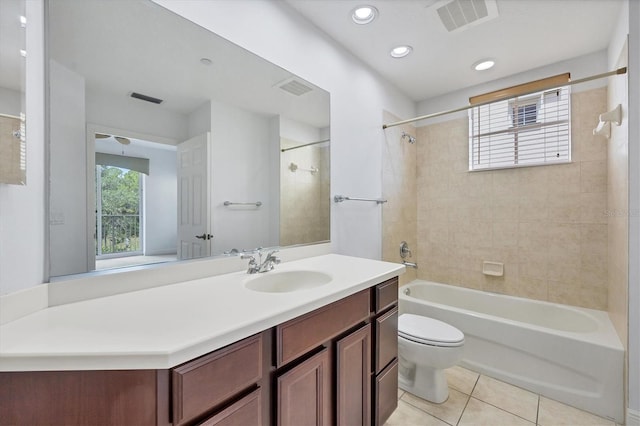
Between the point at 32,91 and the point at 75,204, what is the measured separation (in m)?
0.36

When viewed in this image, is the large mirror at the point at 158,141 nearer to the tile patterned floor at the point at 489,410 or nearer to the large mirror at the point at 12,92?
the large mirror at the point at 12,92

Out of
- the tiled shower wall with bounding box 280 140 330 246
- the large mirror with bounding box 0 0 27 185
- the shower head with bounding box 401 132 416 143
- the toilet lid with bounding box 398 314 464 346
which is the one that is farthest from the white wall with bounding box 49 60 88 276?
the shower head with bounding box 401 132 416 143

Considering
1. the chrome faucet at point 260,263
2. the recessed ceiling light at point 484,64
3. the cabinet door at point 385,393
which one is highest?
the recessed ceiling light at point 484,64

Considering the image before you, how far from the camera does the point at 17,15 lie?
0.75m

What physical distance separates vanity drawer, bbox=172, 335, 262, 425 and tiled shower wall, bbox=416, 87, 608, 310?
1.83 meters

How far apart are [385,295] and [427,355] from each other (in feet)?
2.09

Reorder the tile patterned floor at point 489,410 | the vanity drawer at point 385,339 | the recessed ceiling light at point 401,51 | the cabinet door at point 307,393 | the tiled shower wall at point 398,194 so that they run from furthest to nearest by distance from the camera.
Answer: the tiled shower wall at point 398,194 → the recessed ceiling light at point 401,51 → the tile patterned floor at point 489,410 → the vanity drawer at point 385,339 → the cabinet door at point 307,393

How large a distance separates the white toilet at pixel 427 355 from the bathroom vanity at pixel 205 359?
0.52 meters

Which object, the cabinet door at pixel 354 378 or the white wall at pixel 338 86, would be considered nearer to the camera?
the cabinet door at pixel 354 378

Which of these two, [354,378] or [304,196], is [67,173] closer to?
[304,196]

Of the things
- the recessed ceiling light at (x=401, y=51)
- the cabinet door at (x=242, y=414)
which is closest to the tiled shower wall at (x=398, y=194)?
the recessed ceiling light at (x=401, y=51)

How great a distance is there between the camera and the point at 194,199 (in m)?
1.23

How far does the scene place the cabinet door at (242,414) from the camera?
0.69m

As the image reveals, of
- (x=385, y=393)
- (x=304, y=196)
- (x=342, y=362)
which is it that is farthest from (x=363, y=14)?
(x=385, y=393)
